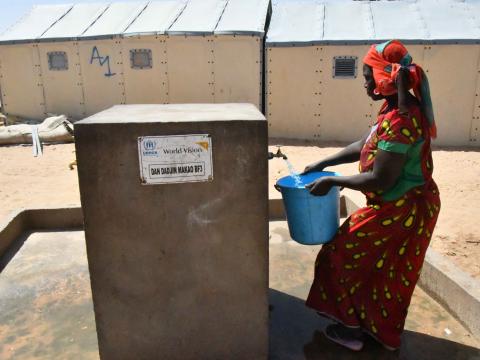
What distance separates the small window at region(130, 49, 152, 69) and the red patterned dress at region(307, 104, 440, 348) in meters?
9.42

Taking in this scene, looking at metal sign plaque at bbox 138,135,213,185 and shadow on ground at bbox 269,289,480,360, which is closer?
metal sign plaque at bbox 138,135,213,185

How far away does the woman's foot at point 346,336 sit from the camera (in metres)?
2.51

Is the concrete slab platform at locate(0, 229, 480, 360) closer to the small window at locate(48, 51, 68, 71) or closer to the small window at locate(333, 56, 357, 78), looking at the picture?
the small window at locate(333, 56, 357, 78)

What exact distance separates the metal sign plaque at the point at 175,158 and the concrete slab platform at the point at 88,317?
118 centimetres

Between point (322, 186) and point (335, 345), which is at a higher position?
point (322, 186)

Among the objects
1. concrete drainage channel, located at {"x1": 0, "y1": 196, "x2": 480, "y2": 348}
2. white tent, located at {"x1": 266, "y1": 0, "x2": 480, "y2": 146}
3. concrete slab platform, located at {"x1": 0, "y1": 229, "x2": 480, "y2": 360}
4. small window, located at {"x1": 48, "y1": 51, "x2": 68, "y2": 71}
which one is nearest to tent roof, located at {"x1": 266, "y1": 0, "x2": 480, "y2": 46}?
white tent, located at {"x1": 266, "y1": 0, "x2": 480, "y2": 146}

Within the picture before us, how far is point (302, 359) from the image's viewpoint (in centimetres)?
248

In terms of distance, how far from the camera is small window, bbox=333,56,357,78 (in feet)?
32.8

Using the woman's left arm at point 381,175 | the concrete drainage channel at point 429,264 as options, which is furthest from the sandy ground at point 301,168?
the woman's left arm at point 381,175

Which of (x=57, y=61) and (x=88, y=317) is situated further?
(x=57, y=61)

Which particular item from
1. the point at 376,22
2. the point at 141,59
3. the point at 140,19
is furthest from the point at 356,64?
the point at 140,19

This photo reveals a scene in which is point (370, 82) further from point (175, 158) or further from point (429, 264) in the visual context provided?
point (429, 264)

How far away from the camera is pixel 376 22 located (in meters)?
10.5

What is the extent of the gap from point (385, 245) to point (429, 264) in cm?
99
